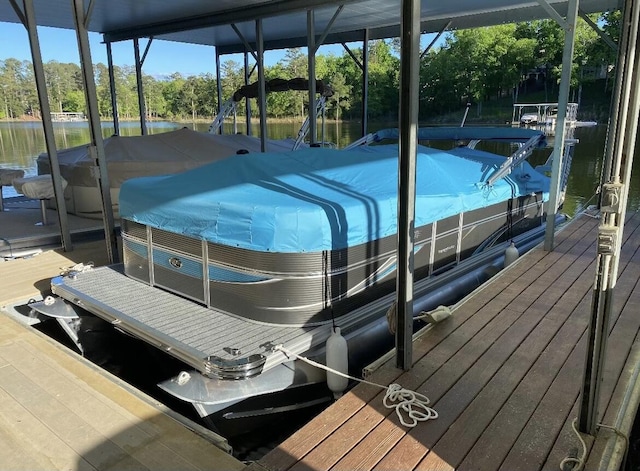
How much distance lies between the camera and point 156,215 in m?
3.76

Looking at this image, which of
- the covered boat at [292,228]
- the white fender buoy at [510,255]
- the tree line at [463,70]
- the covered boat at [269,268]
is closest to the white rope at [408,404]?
the covered boat at [269,268]

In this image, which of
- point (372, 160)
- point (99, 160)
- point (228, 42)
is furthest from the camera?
point (228, 42)

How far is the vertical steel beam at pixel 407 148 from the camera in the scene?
7.57ft

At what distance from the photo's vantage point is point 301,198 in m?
3.41

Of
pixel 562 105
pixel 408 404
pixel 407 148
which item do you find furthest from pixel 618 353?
pixel 562 105

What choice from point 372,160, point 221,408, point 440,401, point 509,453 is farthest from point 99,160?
point 509,453

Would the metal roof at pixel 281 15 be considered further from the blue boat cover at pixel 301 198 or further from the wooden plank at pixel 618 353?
the wooden plank at pixel 618 353

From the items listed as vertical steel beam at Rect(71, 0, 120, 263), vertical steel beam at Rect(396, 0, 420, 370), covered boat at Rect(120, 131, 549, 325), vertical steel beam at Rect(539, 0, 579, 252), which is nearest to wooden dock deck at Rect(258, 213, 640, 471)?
vertical steel beam at Rect(396, 0, 420, 370)

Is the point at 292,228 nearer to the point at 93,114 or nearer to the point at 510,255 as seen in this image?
the point at 510,255

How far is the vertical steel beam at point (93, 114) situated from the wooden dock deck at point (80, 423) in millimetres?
Answer: 1797

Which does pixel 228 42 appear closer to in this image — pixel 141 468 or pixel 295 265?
pixel 295 265

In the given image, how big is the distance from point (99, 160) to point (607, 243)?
4814 mm

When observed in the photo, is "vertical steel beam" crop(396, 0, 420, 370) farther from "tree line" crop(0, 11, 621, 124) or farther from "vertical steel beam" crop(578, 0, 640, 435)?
"tree line" crop(0, 11, 621, 124)

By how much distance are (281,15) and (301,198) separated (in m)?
6.39
